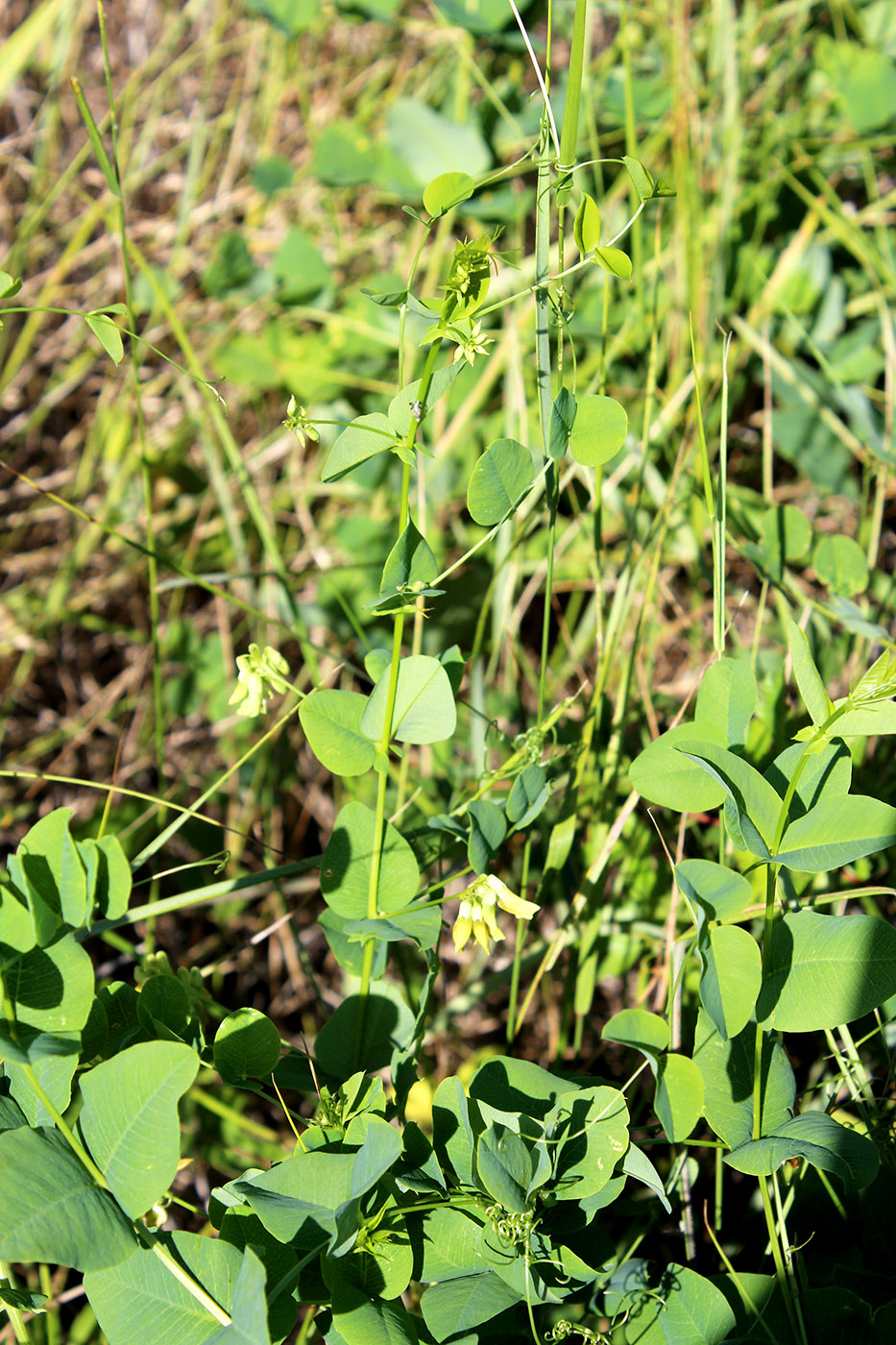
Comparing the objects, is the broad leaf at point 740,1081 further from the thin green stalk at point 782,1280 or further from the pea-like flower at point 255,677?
the pea-like flower at point 255,677

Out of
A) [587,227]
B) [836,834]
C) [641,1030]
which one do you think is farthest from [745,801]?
[587,227]

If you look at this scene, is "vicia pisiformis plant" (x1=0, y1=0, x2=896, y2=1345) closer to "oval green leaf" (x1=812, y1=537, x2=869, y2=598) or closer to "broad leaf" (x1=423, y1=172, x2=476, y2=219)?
"broad leaf" (x1=423, y1=172, x2=476, y2=219)

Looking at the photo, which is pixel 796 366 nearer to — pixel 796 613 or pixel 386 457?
pixel 796 613

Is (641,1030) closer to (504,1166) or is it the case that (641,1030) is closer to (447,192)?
(504,1166)

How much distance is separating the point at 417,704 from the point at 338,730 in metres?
0.06

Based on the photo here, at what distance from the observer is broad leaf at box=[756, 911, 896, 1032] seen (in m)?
0.57

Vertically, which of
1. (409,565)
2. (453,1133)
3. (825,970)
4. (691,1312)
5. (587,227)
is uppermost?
(587,227)

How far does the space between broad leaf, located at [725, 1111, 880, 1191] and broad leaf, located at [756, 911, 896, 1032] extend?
60mm

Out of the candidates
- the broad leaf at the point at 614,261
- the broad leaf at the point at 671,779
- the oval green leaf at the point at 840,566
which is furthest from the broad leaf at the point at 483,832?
the oval green leaf at the point at 840,566

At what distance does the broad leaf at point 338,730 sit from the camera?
655mm

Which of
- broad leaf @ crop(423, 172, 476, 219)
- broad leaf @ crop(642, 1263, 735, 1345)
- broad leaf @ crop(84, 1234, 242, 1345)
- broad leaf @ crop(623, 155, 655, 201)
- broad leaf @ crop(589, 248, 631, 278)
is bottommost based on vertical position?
broad leaf @ crop(642, 1263, 735, 1345)

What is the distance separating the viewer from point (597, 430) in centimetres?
65

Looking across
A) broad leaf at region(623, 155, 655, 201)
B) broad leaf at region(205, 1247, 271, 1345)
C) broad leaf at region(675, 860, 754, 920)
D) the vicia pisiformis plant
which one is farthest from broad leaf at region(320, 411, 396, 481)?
broad leaf at region(205, 1247, 271, 1345)

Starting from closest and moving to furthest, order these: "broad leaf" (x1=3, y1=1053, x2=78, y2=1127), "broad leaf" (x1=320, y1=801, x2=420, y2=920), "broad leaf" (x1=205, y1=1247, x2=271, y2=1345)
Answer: "broad leaf" (x1=205, y1=1247, x2=271, y2=1345) < "broad leaf" (x1=3, y1=1053, x2=78, y2=1127) < "broad leaf" (x1=320, y1=801, x2=420, y2=920)
